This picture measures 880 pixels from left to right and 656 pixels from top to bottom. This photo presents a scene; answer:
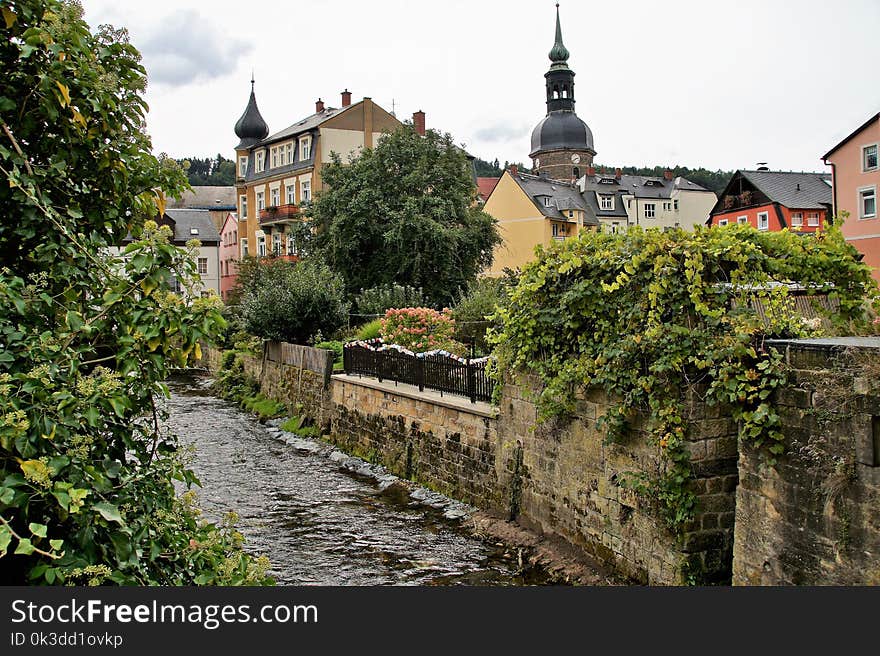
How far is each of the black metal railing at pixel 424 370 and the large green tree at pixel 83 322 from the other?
9.10 m

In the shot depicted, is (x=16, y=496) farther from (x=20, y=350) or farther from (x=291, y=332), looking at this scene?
(x=291, y=332)

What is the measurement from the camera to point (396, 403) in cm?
1631

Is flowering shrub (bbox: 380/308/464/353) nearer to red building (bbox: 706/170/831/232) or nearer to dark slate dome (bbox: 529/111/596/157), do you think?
red building (bbox: 706/170/831/232)

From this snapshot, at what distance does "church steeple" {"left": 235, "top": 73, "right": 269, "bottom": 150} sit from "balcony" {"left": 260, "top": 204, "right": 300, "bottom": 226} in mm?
10874

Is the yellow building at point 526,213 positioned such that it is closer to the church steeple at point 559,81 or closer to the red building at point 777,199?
the red building at point 777,199

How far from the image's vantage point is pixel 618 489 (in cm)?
920

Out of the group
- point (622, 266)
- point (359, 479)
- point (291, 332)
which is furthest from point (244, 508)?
point (291, 332)

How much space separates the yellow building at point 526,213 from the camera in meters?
63.2

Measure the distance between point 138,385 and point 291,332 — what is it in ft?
71.7

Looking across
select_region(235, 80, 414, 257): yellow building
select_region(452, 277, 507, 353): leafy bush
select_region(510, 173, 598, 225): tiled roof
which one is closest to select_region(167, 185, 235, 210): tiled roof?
select_region(235, 80, 414, 257): yellow building

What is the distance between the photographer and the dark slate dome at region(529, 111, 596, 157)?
9300 centimetres

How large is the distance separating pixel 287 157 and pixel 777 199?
3077 cm

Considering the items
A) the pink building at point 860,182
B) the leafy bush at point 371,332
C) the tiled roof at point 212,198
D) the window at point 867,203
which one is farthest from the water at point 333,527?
the tiled roof at point 212,198

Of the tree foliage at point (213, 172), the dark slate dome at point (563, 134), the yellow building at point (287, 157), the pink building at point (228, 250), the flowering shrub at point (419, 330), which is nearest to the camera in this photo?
the flowering shrub at point (419, 330)
